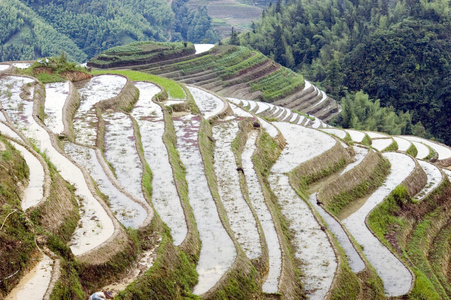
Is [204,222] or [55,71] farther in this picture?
[55,71]

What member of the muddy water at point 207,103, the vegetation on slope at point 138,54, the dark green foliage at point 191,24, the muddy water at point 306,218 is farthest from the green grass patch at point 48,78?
the dark green foliage at point 191,24

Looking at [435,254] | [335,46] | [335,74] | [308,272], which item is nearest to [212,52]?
[335,74]

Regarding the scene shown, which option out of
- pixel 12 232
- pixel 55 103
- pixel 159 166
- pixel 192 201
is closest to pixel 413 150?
pixel 159 166

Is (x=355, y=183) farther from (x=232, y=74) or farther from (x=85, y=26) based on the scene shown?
(x=85, y=26)

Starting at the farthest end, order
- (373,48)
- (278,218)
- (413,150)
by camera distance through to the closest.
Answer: (373,48)
(413,150)
(278,218)

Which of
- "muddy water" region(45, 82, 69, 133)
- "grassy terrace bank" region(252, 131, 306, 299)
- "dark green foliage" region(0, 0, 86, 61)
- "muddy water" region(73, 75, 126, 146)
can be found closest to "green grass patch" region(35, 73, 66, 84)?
"muddy water" region(45, 82, 69, 133)

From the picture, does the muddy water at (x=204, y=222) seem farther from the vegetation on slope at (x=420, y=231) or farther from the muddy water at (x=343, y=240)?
the vegetation on slope at (x=420, y=231)

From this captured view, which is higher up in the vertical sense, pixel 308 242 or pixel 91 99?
pixel 91 99
